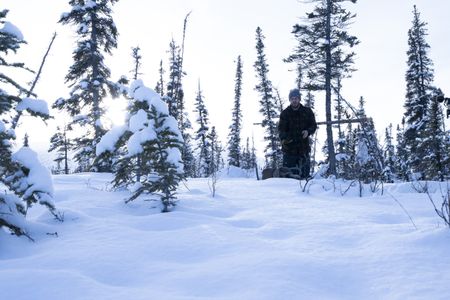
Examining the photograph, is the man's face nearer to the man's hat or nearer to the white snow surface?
the man's hat

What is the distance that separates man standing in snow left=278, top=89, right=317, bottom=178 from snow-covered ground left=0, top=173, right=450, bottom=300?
14.0ft

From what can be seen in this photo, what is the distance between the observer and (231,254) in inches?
109

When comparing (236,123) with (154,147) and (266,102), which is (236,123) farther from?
(154,147)

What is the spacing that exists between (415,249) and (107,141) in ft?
13.4

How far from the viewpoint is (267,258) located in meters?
2.61

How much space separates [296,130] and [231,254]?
6.28 m

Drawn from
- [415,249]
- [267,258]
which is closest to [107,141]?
[267,258]

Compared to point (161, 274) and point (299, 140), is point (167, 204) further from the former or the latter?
point (299, 140)

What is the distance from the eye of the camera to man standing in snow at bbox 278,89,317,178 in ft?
28.3

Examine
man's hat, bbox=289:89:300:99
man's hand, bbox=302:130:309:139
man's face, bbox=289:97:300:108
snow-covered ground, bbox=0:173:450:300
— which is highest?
man's hat, bbox=289:89:300:99

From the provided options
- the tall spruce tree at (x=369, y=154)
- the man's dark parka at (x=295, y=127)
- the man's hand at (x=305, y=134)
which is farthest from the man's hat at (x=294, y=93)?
the tall spruce tree at (x=369, y=154)

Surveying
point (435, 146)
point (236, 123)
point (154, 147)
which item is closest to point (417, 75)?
point (435, 146)

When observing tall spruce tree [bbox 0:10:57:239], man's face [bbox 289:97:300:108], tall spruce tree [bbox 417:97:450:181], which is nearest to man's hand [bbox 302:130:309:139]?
man's face [bbox 289:97:300:108]

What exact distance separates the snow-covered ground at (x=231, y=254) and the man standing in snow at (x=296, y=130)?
4.27m
